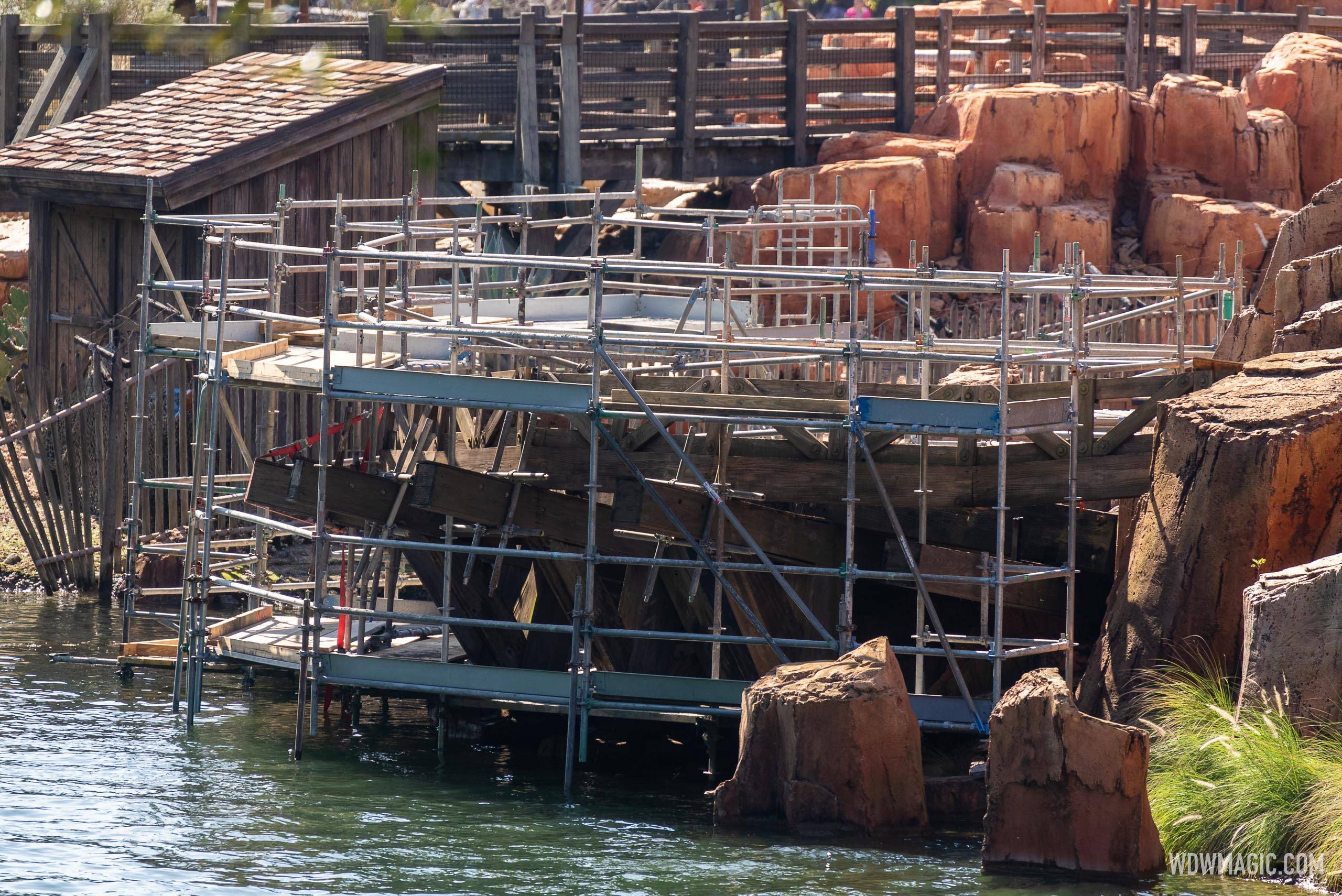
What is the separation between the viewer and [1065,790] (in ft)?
32.9

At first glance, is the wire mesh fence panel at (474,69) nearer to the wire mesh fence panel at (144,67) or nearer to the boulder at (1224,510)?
the wire mesh fence panel at (144,67)

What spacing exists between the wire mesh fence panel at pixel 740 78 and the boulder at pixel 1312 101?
23.5 ft

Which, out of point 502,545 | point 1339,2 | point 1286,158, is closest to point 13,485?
point 502,545

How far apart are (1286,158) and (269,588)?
54.5 ft

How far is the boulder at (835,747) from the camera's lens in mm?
10500

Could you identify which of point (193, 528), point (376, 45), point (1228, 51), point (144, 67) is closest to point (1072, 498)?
point (193, 528)

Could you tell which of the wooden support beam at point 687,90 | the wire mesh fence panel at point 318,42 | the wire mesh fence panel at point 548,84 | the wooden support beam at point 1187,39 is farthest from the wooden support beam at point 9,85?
the wooden support beam at point 1187,39

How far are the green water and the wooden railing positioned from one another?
10936 millimetres

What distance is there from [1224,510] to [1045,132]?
14.8 metres

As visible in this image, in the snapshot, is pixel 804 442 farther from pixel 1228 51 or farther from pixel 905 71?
pixel 1228 51

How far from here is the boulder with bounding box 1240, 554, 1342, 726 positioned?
33.5ft

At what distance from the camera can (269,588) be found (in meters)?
16.4

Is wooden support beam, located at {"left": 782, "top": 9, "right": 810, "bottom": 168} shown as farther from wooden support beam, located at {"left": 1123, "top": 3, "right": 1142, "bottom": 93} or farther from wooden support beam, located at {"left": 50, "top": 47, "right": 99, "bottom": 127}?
wooden support beam, located at {"left": 50, "top": 47, "right": 99, "bottom": 127}

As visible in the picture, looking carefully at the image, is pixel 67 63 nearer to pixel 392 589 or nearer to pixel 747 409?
pixel 392 589
